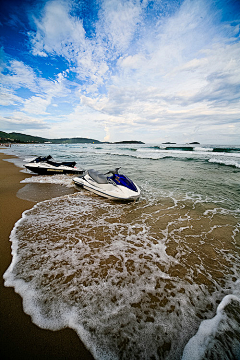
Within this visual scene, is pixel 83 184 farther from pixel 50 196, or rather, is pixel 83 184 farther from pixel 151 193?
pixel 151 193

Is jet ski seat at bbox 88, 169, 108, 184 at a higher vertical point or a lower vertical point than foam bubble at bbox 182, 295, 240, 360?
higher

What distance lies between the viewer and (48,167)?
10.2 metres

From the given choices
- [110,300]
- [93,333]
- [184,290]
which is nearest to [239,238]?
[184,290]

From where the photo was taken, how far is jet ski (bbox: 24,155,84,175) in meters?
10.1

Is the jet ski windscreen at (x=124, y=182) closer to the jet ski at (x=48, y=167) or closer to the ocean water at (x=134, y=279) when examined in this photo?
the ocean water at (x=134, y=279)

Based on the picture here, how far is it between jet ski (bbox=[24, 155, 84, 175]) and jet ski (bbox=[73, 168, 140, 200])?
4.42 metres

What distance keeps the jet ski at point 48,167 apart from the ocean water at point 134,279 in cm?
589

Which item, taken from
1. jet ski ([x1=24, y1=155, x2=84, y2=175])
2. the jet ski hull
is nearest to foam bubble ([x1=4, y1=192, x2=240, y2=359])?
the jet ski hull

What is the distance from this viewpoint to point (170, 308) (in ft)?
6.82

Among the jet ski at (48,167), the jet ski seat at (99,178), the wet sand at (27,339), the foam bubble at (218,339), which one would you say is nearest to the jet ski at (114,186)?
the jet ski seat at (99,178)

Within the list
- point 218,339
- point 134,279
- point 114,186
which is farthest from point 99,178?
point 218,339

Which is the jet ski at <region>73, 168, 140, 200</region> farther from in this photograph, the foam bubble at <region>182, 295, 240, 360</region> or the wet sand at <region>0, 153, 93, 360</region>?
the wet sand at <region>0, 153, 93, 360</region>

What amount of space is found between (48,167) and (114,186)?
667 centimetres

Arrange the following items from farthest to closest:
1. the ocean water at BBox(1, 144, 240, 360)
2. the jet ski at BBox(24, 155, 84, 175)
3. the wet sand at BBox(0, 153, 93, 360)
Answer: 1. the jet ski at BBox(24, 155, 84, 175)
2. the ocean water at BBox(1, 144, 240, 360)
3. the wet sand at BBox(0, 153, 93, 360)
